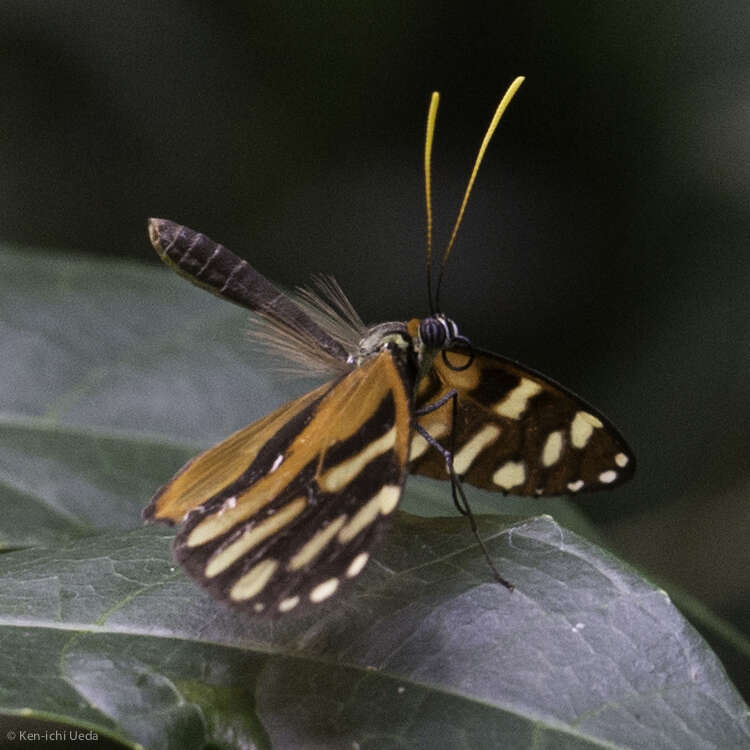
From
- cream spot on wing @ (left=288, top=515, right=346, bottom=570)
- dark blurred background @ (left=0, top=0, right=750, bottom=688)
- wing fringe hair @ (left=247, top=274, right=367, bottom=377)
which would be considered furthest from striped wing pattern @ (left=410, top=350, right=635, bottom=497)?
dark blurred background @ (left=0, top=0, right=750, bottom=688)

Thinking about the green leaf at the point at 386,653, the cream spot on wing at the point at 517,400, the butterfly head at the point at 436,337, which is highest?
the butterfly head at the point at 436,337

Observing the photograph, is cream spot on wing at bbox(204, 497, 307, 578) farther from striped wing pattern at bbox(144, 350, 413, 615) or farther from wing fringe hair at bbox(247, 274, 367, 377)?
wing fringe hair at bbox(247, 274, 367, 377)

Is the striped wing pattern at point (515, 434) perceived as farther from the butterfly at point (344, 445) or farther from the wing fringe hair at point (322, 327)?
the wing fringe hair at point (322, 327)

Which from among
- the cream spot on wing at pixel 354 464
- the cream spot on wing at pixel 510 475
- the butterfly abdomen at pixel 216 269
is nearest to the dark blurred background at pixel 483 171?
the cream spot on wing at pixel 510 475

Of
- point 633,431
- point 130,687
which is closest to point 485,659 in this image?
point 130,687

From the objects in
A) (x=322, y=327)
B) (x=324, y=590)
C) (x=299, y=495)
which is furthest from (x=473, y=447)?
(x=324, y=590)

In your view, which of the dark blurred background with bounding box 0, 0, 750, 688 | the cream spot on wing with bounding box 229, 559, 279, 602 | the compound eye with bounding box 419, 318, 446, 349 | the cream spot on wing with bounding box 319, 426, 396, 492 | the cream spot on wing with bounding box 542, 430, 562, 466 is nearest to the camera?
the cream spot on wing with bounding box 229, 559, 279, 602

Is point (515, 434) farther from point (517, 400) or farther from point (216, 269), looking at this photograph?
point (216, 269)
